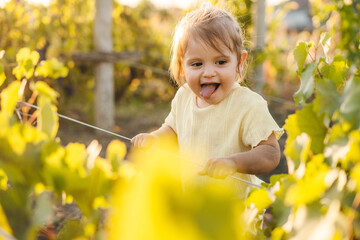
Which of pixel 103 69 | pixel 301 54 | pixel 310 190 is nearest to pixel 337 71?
pixel 301 54

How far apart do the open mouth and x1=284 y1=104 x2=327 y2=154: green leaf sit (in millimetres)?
1113

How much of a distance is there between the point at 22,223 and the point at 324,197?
398 millimetres

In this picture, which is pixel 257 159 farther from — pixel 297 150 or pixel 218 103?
pixel 297 150

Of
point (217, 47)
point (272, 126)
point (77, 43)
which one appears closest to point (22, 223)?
point (272, 126)

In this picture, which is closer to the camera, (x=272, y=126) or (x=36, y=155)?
(x=36, y=155)

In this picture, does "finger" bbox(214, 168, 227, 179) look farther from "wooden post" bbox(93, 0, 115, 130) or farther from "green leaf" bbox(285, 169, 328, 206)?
"wooden post" bbox(93, 0, 115, 130)

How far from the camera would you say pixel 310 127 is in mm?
693

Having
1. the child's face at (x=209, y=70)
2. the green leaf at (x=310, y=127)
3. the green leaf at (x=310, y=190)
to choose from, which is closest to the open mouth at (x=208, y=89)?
the child's face at (x=209, y=70)

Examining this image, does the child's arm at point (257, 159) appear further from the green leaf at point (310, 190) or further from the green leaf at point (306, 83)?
the green leaf at point (310, 190)

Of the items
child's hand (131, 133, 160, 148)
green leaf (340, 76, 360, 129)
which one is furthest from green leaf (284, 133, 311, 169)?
child's hand (131, 133, 160, 148)

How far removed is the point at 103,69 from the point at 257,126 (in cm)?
390

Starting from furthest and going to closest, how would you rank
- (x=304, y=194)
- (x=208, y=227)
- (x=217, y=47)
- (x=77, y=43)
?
(x=77, y=43) < (x=217, y=47) < (x=304, y=194) < (x=208, y=227)

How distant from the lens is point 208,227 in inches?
13.0

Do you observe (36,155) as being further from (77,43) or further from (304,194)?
(77,43)
